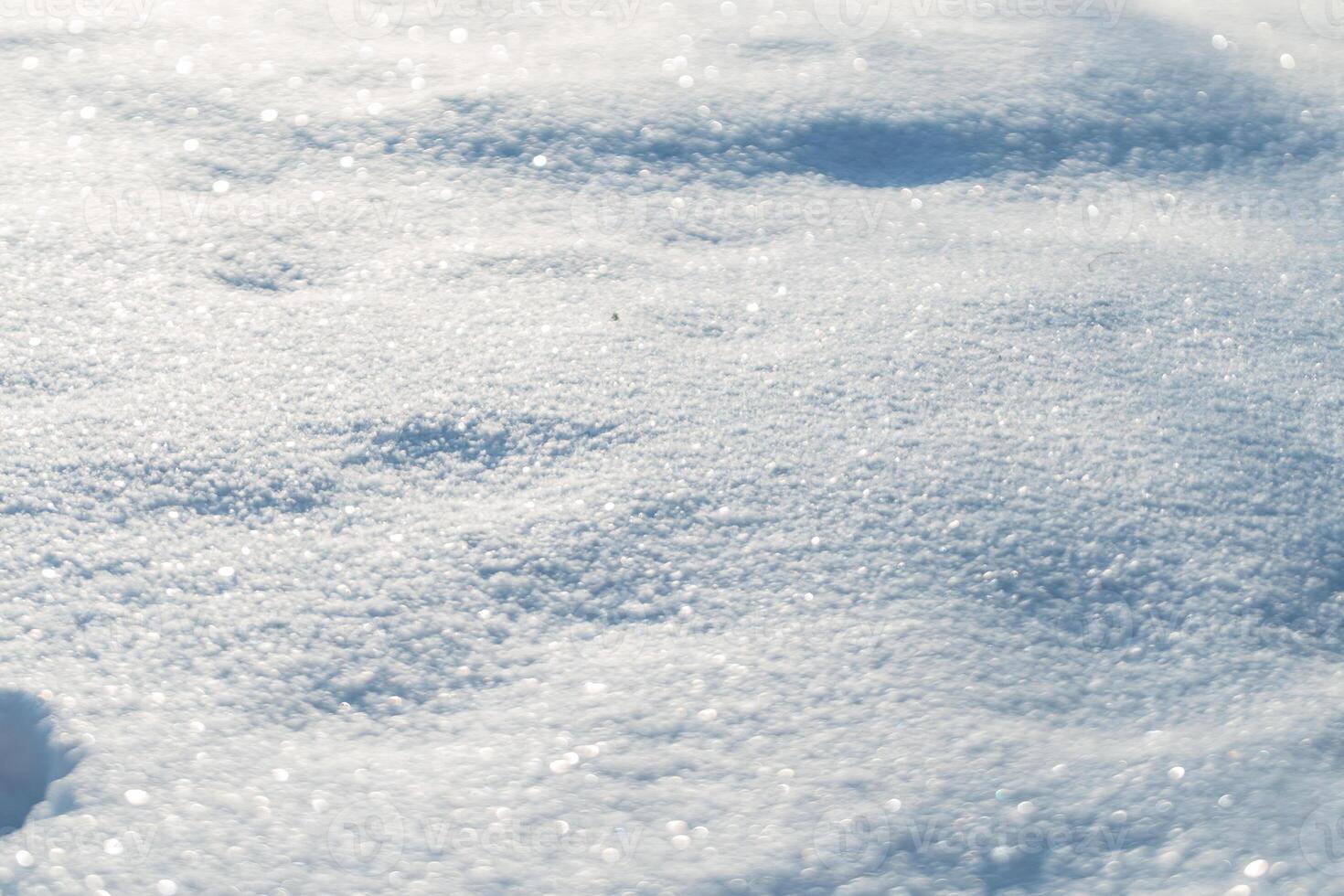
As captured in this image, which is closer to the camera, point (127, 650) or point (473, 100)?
point (127, 650)

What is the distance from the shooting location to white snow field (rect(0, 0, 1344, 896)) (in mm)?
1048

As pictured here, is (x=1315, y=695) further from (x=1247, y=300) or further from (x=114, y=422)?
(x=114, y=422)

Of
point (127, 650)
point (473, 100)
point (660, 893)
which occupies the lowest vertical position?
point (660, 893)

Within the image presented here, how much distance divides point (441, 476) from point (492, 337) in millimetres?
235

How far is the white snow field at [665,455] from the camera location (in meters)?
1.05

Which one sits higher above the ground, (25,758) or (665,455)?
(665,455)

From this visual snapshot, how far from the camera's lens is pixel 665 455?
136 centimetres

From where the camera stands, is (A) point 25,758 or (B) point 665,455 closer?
(A) point 25,758

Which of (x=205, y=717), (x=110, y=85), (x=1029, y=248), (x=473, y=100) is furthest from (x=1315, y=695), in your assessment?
(x=110, y=85)

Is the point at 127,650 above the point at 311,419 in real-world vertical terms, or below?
below

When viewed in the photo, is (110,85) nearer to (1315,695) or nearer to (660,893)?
(660,893)

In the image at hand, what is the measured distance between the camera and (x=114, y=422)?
1371mm

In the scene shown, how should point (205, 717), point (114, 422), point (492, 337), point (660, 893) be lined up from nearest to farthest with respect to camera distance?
1. point (660, 893)
2. point (205, 717)
3. point (114, 422)
4. point (492, 337)

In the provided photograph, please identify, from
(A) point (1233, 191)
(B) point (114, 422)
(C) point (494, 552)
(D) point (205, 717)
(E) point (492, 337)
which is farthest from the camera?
(A) point (1233, 191)
